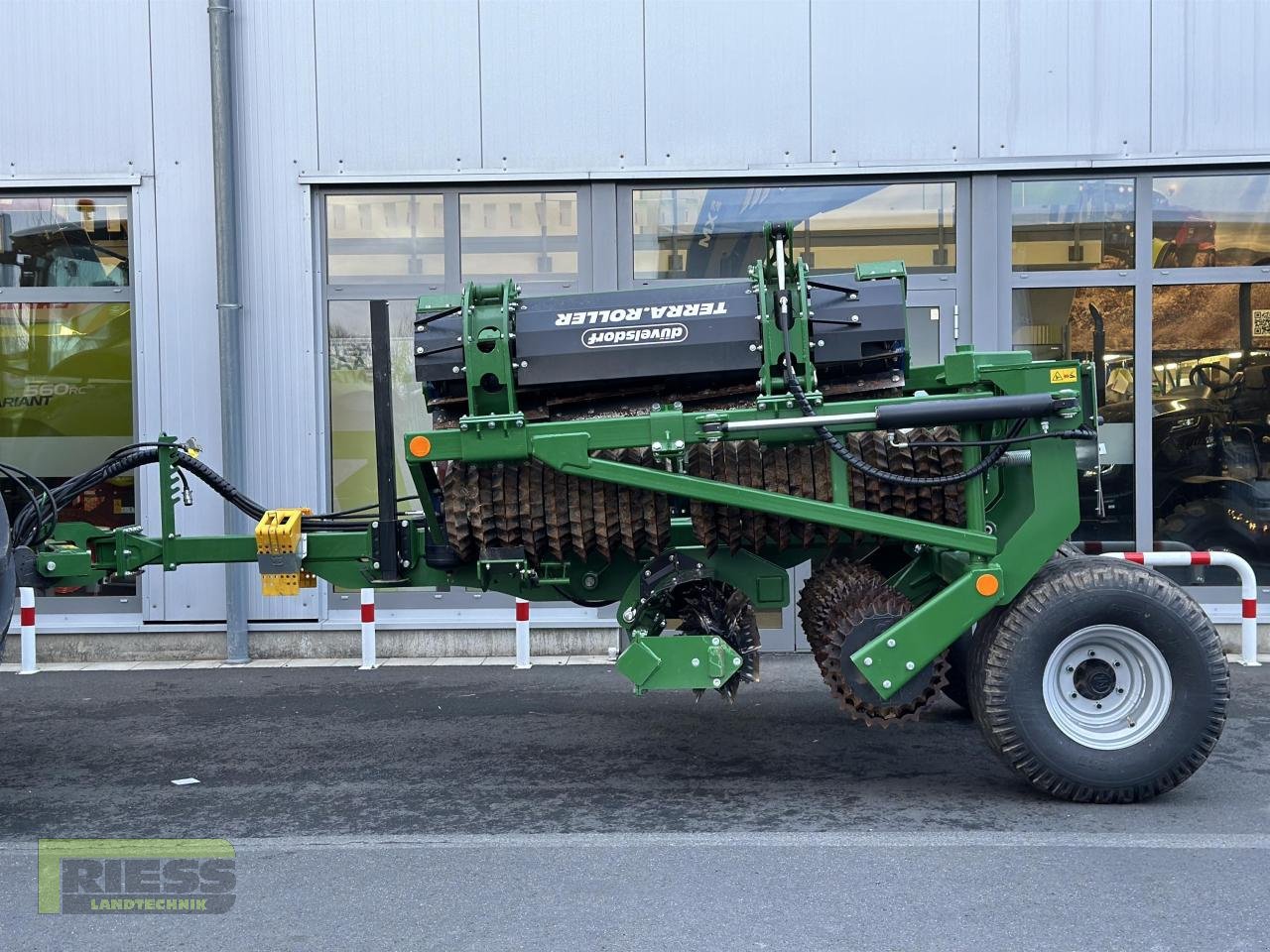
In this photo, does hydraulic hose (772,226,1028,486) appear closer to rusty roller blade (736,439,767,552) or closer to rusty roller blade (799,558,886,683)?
rusty roller blade (736,439,767,552)

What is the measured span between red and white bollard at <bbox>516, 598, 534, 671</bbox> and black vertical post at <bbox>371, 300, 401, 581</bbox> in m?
2.73

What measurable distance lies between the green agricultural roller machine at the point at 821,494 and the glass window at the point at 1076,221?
380 centimetres

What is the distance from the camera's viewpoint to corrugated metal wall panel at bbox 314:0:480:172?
9.26 metres

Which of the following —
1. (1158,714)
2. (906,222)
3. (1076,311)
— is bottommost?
(1158,714)

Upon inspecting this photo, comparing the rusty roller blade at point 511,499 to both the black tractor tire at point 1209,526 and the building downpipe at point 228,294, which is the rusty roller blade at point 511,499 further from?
the black tractor tire at point 1209,526

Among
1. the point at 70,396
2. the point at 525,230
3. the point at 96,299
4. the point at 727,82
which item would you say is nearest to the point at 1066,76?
the point at 727,82

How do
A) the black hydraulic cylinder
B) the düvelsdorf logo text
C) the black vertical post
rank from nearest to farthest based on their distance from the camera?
the black hydraulic cylinder, the düvelsdorf logo text, the black vertical post

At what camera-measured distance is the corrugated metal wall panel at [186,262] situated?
929 centimetres

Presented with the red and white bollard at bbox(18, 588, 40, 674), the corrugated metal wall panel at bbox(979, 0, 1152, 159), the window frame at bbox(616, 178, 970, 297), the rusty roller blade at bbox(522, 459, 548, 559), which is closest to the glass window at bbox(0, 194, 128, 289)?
the red and white bollard at bbox(18, 588, 40, 674)

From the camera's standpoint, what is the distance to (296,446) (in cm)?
941

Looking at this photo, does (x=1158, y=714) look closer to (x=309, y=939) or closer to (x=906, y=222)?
(x=309, y=939)

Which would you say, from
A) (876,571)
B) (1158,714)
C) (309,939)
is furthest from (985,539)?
(309,939)

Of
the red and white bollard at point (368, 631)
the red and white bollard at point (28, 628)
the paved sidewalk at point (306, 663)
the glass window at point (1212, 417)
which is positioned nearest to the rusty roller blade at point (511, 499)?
the red and white bollard at point (368, 631)

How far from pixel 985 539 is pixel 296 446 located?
5.66 metres
